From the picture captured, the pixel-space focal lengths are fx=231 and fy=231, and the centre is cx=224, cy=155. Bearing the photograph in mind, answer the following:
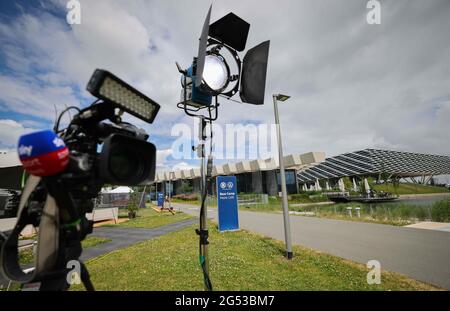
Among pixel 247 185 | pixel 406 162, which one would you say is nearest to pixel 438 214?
pixel 247 185

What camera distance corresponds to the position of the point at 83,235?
1570 millimetres

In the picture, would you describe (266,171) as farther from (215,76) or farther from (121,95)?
(121,95)

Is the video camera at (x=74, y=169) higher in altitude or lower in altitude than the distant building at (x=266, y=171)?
lower

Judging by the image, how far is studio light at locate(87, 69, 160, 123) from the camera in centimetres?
128

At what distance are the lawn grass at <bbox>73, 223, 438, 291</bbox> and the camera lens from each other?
2.73m

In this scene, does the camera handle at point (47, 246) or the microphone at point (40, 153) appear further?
the camera handle at point (47, 246)

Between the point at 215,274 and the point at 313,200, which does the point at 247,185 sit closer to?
the point at 313,200

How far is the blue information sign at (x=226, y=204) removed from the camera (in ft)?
30.4

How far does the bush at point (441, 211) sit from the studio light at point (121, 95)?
44.0ft

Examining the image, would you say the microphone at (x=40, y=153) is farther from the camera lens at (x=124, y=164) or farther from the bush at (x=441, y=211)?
the bush at (x=441, y=211)

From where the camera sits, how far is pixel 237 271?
170 inches

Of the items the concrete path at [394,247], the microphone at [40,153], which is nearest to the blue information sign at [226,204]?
the concrete path at [394,247]
